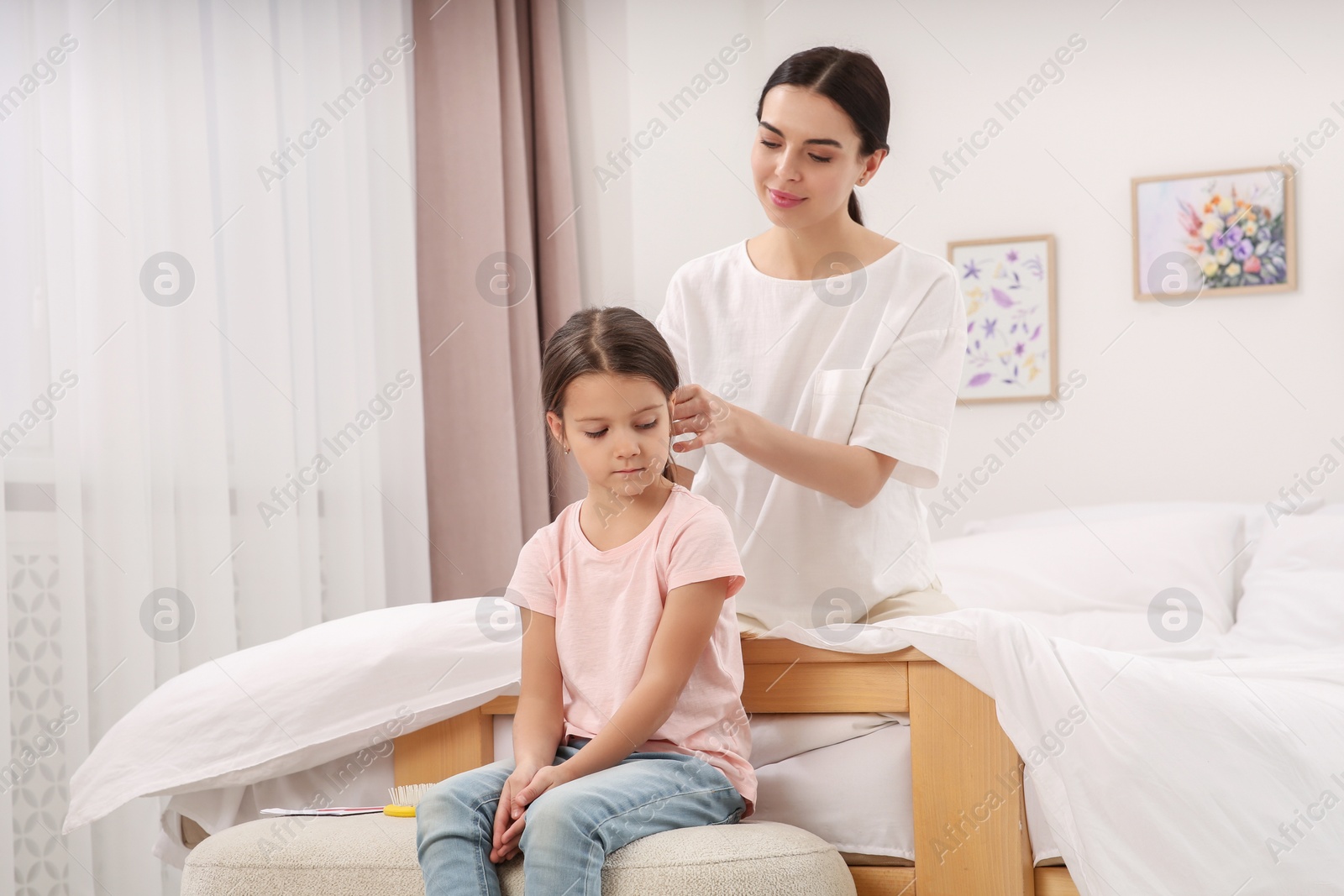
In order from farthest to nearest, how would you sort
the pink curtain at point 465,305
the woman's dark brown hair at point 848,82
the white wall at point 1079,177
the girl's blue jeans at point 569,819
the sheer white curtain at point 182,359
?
the pink curtain at point 465,305, the white wall at point 1079,177, the sheer white curtain at point 182,359, the woman's dark brown hair at point 848,82, the girl's blue jeans at point 569,819

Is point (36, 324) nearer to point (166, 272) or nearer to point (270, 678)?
point (166, 272)

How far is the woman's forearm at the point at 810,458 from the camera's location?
4.01 feet

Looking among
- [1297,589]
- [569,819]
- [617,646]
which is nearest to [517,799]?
[569,819]

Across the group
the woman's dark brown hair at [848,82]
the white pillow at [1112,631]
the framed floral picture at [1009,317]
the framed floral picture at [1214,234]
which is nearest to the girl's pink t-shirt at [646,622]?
the woman's dark brown hair at [848,82]

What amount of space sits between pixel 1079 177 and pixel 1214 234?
1.09ft

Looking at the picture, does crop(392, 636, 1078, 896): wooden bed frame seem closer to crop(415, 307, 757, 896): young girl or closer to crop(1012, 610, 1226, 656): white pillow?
crop(415, 307, 757, 896): young girl

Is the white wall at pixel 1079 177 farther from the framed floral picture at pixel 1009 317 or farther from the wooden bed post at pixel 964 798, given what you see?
the wooden bed post at pixel 964 798

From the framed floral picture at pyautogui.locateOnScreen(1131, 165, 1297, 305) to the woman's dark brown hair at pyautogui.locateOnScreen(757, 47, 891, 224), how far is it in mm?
1482

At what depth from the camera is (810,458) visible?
4.16 feet

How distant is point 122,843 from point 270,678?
898mm

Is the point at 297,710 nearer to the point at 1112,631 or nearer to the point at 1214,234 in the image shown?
the point at 1112,631

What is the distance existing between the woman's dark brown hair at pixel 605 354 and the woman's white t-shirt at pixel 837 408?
10.0 inches

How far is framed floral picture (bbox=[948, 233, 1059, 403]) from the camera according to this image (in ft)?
8.77

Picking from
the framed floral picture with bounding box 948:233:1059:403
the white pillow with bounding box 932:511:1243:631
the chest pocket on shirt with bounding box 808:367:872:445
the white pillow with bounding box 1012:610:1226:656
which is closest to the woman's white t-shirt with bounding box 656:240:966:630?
the chest pocket on shirt with bounding box 808:367:872:445
